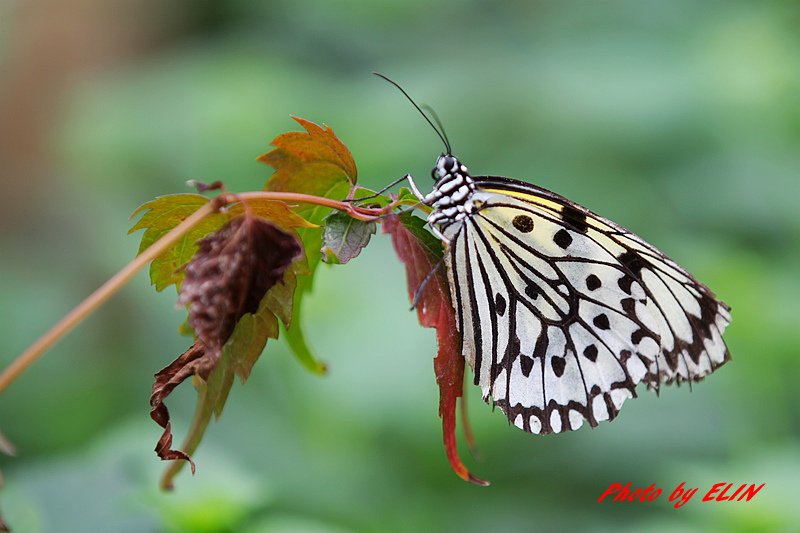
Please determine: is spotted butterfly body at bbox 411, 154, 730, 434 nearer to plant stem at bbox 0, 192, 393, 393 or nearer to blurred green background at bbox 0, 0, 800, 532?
plant stem at bbox 0, 192, 393, 393

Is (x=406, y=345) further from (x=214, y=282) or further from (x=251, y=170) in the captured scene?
(x=214, y=282)

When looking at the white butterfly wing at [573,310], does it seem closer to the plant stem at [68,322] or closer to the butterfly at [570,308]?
the butterfly at [570,308]

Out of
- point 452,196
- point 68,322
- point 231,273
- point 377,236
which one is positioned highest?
point 377,236

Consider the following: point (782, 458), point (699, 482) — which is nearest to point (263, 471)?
point (699, 482)

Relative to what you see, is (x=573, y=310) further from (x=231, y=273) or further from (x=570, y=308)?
(x=231, y=273)

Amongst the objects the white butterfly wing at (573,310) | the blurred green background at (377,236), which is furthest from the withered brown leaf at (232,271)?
the blurred green background at (377,236)

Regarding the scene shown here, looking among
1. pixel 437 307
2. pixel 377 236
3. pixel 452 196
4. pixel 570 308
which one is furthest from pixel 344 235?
pixel 377 236

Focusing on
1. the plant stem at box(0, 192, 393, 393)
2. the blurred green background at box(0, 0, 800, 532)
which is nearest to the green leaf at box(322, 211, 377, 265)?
the plant stem at box(0, 192, 393, 393)
